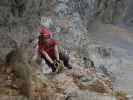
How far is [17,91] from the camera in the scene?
4.22 meters

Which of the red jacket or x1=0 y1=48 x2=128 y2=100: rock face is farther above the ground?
Result: the red jacket

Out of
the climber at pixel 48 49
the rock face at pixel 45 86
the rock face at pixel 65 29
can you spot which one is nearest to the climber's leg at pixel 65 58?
the climber at pixel 48 49

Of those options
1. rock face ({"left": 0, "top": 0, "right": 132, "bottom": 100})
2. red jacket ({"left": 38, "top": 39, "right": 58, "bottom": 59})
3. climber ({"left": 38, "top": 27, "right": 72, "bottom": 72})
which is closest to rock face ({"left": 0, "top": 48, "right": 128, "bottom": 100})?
climber ({"left": 38, "top": 27, "right": 72, "bottom": 72})

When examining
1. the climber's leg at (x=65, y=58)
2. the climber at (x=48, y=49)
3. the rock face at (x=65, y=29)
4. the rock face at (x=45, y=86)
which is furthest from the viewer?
the rock face at (x=65, y=29)

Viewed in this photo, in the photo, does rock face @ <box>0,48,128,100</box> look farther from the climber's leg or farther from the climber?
the climber's leg

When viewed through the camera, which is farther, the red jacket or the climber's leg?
the climber's leg

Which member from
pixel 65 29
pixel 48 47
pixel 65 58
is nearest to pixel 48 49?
pixel 48 47

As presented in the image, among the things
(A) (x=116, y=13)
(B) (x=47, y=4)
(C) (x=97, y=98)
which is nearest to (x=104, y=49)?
(B) (x=47, y=4)

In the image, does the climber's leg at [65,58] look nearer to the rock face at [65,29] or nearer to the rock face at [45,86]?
the rock face at [45,86]

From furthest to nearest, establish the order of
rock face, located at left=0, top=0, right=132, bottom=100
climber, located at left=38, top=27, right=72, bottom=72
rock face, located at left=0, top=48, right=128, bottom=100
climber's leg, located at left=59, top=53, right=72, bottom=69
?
rock face, located at left=0, top=0, right=132, bottom=100
climber's leg, located at left=59, top=53, right=72, bottom=69
climber, located at left=38, top=27, right=72, bottom=72
rock face, located at left=0, top=48, right=128, bottom=100

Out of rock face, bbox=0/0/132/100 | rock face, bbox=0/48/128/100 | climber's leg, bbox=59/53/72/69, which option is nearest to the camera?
rock face, bbox=0/48/128/100

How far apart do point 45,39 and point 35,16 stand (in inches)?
270

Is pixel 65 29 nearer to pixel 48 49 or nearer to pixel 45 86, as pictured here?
Result: pixel 48 49

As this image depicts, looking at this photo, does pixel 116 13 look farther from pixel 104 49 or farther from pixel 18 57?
pixel 18 57
